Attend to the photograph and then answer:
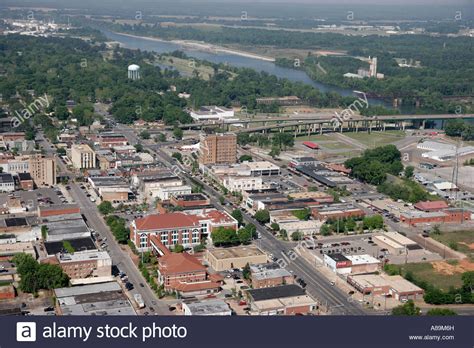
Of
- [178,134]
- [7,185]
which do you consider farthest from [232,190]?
[178,134]

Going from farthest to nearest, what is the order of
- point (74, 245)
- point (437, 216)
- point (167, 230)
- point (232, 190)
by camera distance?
point (232, 190)
point (437, 216)
point (167, 230)
point (74, 245)

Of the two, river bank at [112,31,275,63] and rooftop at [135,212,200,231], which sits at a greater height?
river bank at [112,31,275,63]

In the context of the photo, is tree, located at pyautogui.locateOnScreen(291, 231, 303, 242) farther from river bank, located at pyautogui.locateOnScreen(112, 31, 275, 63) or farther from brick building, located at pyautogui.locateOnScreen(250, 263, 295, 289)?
river bank, located at pyautogui.locateOnScreen(112, 31, 275, 63)

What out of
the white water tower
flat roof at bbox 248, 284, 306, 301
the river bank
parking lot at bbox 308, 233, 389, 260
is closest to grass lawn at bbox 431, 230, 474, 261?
parking lot at bbox 308, 233, 389, 260

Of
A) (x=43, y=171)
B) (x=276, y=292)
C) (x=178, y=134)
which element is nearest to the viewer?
Answer: (x=276, y=292)

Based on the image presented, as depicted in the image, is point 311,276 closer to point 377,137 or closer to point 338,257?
point 338,257

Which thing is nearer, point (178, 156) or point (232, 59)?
point (178, 156)

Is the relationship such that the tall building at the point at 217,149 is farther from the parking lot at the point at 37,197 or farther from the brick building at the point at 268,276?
the brick building at the point at 268,276

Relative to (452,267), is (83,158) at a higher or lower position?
higher
